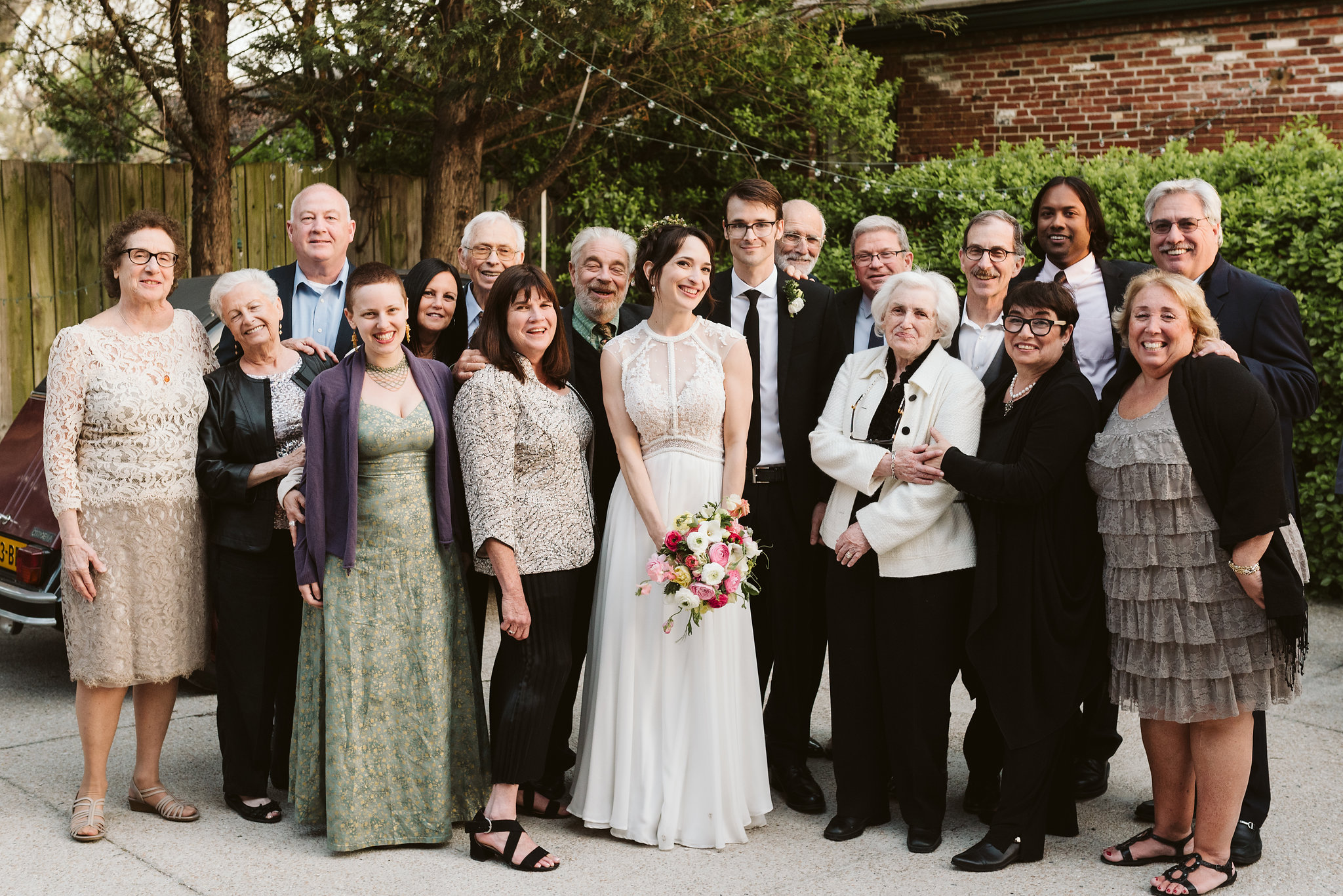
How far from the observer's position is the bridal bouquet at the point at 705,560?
13.1 feet

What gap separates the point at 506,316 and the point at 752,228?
1.07 m

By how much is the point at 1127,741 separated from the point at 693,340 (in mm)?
2829

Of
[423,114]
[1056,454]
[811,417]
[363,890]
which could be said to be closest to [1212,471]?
[1056,454]

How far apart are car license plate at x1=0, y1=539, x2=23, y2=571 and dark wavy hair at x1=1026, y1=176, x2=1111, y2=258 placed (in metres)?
4.79

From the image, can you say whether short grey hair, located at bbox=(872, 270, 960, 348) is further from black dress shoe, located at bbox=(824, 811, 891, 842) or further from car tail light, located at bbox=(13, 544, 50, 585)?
car tail light, located at bbox=(13, 544, 50, 585)

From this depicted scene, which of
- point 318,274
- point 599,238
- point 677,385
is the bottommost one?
point 677,385

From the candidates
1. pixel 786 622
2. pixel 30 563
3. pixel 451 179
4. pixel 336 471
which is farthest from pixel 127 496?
pixel 451 179

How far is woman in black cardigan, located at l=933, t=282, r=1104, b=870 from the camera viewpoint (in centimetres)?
398

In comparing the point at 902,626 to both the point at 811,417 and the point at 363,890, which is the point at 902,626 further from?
the point at 363,890

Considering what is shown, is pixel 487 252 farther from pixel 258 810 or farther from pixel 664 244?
pixel 258 810

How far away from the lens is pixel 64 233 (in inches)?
335

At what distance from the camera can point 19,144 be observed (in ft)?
69.1

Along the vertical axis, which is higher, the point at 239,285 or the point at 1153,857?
the point at 239,285

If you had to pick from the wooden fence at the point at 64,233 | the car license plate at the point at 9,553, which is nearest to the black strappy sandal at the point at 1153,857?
the car license plate at the point at 9,553
